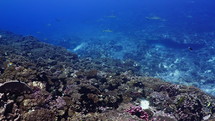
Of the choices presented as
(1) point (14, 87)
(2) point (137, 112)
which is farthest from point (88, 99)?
(1) point (14, 87)

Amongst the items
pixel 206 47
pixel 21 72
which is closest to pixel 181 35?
pixel 206 47

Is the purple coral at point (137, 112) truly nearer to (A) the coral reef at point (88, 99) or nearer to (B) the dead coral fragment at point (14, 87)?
(A) the coral reef at point (88, 99)

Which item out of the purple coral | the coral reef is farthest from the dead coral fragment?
the purple coral

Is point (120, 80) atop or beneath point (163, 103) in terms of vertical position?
atop

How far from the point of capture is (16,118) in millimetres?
5508

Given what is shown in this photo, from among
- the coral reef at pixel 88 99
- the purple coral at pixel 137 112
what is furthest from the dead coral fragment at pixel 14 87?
the purple coral at pixel 137 112

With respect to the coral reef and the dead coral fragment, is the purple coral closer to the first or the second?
the coral reef

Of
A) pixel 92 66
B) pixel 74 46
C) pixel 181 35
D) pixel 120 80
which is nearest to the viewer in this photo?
pixel 120 80

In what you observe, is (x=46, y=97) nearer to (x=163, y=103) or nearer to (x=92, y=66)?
(x=163, y=103)

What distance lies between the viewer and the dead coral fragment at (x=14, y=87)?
6.27m

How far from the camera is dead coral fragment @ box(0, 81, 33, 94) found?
20.6 feet

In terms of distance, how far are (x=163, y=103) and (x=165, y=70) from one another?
14.5 meters

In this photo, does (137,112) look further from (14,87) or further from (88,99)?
(14,87)

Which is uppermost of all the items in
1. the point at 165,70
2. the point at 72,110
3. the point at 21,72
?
the point at 21,72
